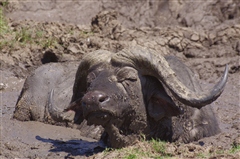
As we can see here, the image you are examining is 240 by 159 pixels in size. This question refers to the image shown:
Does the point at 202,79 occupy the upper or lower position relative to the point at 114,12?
lower

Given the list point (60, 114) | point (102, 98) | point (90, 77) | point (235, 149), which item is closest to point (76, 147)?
point (60, 114)

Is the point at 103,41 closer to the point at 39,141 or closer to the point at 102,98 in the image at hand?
the point at 39,141

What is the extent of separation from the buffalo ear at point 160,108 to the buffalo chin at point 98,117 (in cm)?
59

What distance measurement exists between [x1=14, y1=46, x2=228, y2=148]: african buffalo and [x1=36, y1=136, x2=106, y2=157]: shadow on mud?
0.21 m

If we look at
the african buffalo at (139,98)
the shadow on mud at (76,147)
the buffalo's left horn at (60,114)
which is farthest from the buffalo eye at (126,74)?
the buffalo's left horn at (60,114)

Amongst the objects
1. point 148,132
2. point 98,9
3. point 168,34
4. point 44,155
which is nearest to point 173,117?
point 148,132

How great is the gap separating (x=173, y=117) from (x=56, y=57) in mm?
4807

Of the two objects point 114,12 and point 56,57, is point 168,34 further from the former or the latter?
point 56,57

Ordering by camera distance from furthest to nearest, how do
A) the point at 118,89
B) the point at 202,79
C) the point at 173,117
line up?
the point at 202,79 < the point at 173,117 < the point at 118,89

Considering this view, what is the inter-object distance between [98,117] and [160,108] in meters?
0.81

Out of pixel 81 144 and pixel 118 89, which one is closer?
pixel 118 89

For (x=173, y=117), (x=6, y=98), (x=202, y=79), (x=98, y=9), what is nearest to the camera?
(x=173, y=117)

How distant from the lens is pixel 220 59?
11.6m

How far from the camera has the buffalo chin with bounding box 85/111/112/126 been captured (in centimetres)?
625
